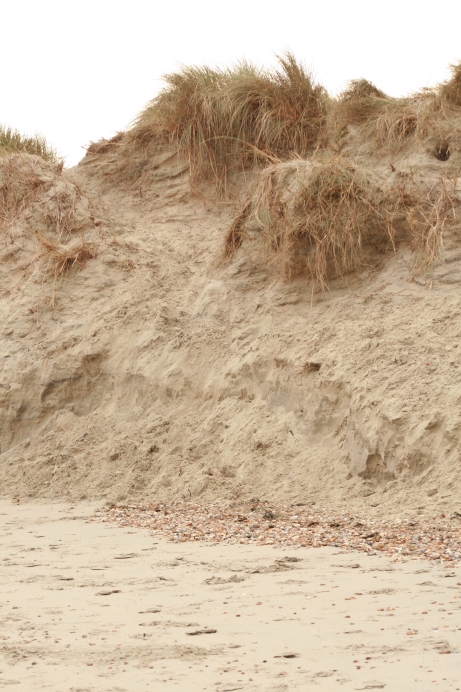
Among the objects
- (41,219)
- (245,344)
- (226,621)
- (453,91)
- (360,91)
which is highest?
(360,91)

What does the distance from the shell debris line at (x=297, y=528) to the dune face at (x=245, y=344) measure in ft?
1.18

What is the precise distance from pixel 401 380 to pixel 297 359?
115 centimetres

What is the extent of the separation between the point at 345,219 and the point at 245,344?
1.42 m

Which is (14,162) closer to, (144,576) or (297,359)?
(297,359)

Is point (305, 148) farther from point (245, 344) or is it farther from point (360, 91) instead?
point (245, 344)

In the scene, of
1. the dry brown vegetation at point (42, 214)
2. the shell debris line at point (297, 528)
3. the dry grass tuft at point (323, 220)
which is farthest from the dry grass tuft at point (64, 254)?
the shell debris line at point (297, 528)

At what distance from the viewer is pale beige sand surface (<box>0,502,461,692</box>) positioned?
9.55 ft

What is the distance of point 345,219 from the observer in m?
8.02

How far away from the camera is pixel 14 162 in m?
11.2

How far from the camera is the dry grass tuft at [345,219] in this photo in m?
8.00

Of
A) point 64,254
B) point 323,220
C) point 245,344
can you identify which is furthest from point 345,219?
point 64,254

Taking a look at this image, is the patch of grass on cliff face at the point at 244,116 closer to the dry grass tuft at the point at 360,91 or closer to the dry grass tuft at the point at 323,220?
the dry grass tuft at the point at 360,91

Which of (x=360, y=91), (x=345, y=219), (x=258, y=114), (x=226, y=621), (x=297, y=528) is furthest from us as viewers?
(x=258, y=114)

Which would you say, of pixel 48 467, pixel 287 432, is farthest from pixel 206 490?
pixel 48 467
